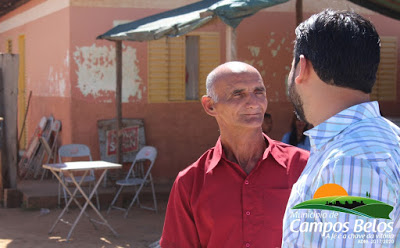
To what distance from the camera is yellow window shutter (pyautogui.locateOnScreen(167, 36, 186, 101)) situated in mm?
9906

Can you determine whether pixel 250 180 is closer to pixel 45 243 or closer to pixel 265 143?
pixel 265 143

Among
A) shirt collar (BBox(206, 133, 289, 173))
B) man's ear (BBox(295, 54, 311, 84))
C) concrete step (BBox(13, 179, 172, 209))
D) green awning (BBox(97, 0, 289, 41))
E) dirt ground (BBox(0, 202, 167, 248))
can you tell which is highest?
green awning (BBox(97, 0, 289, 41))

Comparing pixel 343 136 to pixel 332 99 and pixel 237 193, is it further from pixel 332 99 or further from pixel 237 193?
pixel 237 193

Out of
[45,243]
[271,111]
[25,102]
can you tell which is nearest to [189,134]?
[271,111]

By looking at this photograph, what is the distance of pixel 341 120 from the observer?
140cm

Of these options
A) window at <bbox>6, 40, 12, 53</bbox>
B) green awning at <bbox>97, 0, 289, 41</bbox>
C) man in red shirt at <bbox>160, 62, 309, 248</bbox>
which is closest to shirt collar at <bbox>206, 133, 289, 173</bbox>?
man in red shirt at <bbox>160, 62, 309, 248</bbox>

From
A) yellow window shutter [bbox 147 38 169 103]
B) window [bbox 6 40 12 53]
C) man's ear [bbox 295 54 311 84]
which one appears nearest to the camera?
man's ear [bbox 295 54 311 84]

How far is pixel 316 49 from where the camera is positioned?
145cm

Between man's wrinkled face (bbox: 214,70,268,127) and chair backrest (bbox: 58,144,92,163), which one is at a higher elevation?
man's wrinkled face (bbox: 214,70,268,127)

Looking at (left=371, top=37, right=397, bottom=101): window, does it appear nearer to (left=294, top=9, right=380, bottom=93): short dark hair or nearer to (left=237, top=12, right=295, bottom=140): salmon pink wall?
(left=237, top=12, right=295, bottom=140): salmon pink wall

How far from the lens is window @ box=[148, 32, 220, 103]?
9875 mm

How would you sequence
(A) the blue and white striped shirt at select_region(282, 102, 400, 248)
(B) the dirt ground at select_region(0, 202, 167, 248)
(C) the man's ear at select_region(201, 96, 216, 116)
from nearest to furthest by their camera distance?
(A) the blue and white striped shirt at select_region(282, 102, 400, 248)
(C) the man's ear at select_region(201, 96, 216, 116)
(B) the dirt ground at select_region(0, 202, 167, 248)

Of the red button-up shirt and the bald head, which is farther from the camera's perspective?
the bald head

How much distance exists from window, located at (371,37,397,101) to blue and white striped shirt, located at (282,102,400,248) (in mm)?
9332
